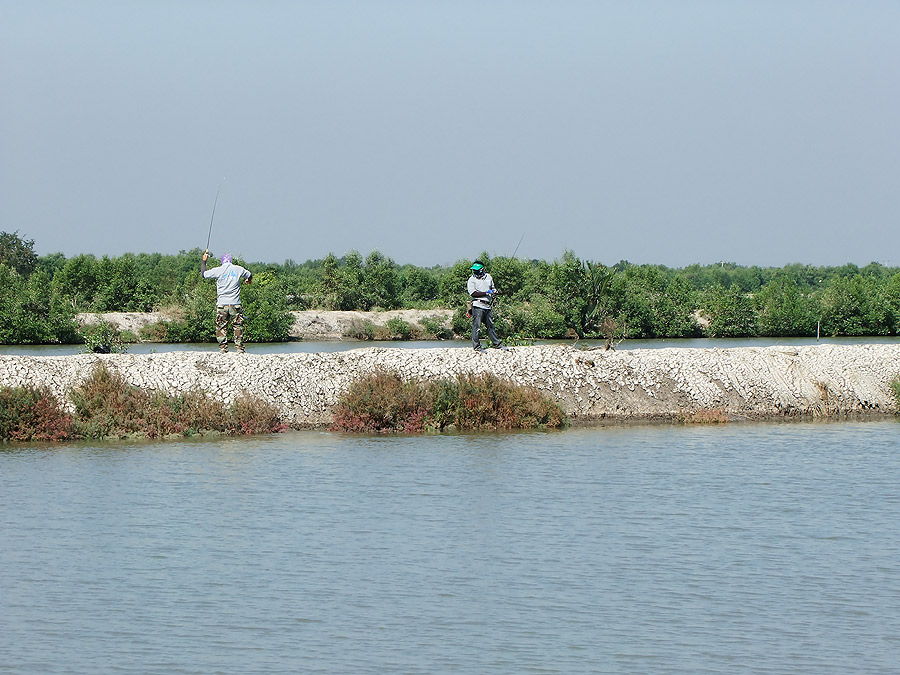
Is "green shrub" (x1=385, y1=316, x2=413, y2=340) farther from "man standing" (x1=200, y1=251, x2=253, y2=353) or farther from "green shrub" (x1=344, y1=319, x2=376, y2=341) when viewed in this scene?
"man standing" (x1=200, y1=251, x2=253, y2=353)

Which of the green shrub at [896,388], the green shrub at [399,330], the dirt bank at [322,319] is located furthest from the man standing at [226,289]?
the green shrub at [399,330]

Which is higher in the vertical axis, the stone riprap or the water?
the water

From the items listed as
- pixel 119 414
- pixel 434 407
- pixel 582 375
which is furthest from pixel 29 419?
pixel 582 375

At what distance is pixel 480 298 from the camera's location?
21.6 metres

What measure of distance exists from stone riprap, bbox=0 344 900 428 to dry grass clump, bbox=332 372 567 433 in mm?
495

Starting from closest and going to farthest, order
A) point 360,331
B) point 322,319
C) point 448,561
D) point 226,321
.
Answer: point 448,561 < point 226,321 < point 360,331 < point 322,319

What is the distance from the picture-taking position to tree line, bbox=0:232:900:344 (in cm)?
4894

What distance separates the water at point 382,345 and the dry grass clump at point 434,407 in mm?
16914

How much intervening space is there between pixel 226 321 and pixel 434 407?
14.9 ft

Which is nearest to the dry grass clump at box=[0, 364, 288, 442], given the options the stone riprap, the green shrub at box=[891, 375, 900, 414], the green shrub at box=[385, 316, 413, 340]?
the stone riprap

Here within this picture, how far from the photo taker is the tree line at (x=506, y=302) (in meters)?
48.9

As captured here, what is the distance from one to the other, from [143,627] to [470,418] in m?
11.4

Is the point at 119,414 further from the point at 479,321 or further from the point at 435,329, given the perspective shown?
the point at 435,329

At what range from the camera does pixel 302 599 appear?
1002 centimetres
